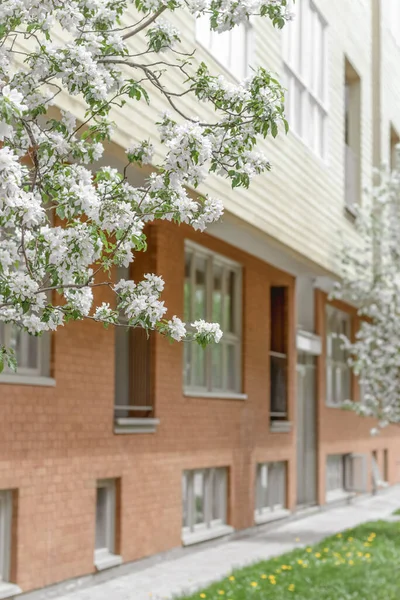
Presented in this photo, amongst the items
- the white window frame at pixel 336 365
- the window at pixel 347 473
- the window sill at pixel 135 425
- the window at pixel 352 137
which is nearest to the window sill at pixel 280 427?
the white window frame at pixel 336 365

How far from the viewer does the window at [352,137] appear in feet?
68.4

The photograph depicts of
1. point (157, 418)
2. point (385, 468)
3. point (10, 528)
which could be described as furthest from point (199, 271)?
point (385, 468)

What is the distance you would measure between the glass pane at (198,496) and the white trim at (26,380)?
4446 millimetres

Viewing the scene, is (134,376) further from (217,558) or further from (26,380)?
(26,380)

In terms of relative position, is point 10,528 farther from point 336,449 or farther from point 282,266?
point 336,449

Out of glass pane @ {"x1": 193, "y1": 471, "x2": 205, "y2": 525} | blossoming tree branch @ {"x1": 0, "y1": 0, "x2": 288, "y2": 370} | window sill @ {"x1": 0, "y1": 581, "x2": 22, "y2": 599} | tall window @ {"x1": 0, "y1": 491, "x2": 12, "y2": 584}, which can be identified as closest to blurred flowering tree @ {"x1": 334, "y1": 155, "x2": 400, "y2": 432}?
glass pane @ {"x1": 193, "y1": 471, "x2": 205, "y2": 525}

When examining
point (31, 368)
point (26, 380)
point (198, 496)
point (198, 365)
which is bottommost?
point (198, 496)

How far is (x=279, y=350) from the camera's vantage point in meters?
19.2

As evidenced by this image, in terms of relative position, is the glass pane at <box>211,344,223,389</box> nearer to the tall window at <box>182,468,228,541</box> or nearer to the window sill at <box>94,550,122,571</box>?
the tall window at <box>182,468,228,541</box>

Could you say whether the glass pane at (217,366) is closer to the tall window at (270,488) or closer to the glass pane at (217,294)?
the glass pane at (217,294)

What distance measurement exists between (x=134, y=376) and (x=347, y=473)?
1144 cm

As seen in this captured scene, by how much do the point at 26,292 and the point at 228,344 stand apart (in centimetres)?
1153

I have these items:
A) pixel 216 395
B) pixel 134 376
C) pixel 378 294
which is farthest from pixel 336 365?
pixel 134 376

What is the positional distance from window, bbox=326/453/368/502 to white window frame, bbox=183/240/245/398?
7.06 meters
